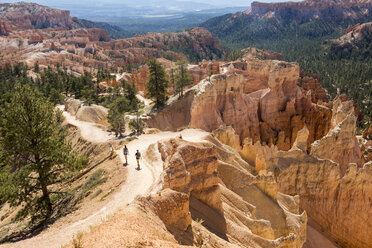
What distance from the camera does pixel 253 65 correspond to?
53.3m

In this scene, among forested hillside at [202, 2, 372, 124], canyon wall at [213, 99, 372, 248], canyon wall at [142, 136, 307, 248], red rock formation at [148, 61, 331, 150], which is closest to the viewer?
canyon wall at [142, 136, 307, 248]

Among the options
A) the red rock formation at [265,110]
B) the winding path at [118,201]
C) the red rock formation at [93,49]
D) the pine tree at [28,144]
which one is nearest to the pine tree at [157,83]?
Answer: the red rock formation at [265,110]

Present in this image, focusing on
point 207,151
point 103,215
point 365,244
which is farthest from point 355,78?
point 103,215

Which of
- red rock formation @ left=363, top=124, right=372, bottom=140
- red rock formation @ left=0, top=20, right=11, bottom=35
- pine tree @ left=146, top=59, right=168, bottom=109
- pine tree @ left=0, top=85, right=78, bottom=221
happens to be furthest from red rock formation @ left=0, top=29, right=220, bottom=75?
pine tree @ left=0, top=85, right=78, bottom=221

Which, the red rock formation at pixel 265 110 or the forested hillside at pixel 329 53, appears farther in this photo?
the forested hillside at pixel 329 53

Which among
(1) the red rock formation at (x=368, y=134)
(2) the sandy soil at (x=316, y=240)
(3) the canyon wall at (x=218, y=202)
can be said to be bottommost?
(1) the red rock formation at (x=368, y=134)

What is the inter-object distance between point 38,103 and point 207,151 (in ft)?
38.5

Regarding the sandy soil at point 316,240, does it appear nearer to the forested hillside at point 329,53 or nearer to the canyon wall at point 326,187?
the canyon wall at point 326,187

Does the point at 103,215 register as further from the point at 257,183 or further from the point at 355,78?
the point at 355,78

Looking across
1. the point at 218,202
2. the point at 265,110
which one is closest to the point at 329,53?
the point at 265,110

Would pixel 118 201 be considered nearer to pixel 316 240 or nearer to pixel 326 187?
pixel 316 240

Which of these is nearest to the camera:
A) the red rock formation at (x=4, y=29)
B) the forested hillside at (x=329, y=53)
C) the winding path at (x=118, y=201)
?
the winding path at (x=118, y=201)

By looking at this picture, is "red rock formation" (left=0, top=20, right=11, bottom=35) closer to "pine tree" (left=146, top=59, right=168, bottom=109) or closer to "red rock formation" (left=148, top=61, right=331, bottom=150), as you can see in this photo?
"pine tree" (left=146, top=59, right=168, bottom=109)

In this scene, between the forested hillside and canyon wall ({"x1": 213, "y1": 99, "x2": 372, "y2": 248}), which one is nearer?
canyon wall ({"x1": 213, "y1": 99, "x2": 372, "y2": 248})
